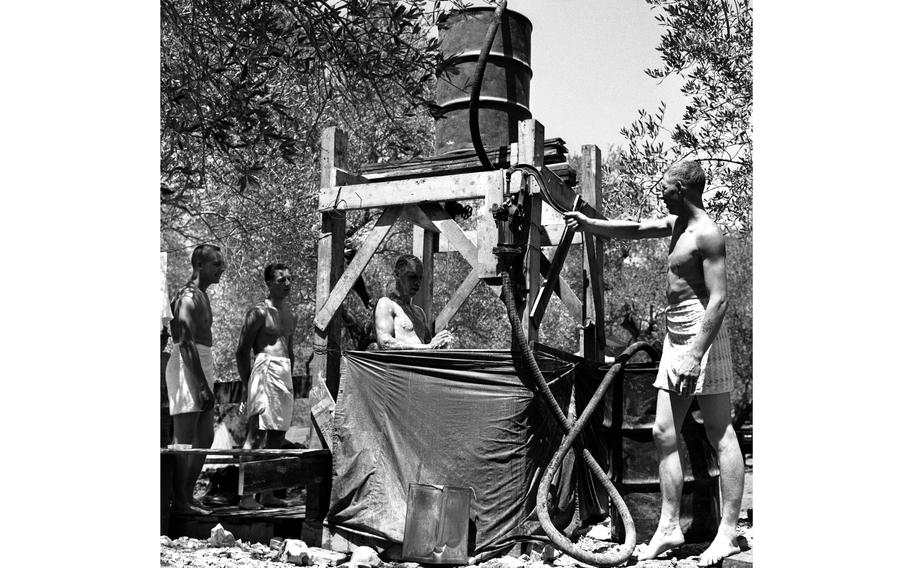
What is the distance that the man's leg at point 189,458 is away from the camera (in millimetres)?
5145

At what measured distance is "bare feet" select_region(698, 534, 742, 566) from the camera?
146 inches

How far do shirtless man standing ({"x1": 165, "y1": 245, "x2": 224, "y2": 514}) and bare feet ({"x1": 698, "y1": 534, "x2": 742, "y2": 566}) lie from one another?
9.37ft

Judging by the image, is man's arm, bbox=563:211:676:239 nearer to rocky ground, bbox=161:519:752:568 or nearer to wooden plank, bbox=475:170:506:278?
wooden plank, bbox=475:170:506:278

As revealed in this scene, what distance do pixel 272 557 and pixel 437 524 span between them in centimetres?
96

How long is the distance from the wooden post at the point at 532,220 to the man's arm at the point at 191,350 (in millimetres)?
1936

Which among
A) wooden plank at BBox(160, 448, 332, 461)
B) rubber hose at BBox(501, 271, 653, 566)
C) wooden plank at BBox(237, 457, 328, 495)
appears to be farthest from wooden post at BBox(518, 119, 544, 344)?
wooden plank at BBox(237, 457, 328, 495)

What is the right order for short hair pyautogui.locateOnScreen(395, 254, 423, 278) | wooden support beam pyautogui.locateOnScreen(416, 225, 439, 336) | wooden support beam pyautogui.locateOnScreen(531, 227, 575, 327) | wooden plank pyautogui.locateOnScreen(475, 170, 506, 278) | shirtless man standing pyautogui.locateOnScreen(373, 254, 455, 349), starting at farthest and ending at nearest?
1. wooden support beam pyautogui.locateOnScreen(416, 225, 439, 336)
2. short hair pyautogui.locateOnScreen(395, 254, 423, 278)
3. shirtless man standing pyautogui.locateOnScreen(373, 254, 455, 349)
4. wooden support beam pyautogui.locateOnScreen(531, 227, 575, 327)
5. wooden plank pyautogui.locateOnScreen(475, 170, 506, 278)

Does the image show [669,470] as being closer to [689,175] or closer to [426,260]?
[689,175]

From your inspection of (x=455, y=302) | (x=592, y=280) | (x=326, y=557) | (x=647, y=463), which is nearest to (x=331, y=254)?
(x=455, y=302)

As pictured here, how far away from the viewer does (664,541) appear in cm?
391

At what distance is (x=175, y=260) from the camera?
42.2 ft

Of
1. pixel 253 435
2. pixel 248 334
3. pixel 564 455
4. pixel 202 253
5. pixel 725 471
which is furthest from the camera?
pixel 253 435
